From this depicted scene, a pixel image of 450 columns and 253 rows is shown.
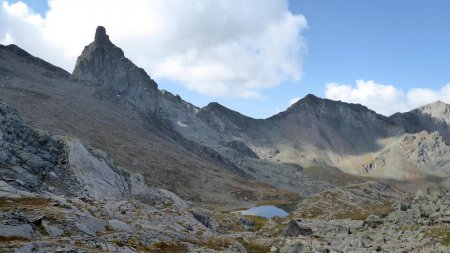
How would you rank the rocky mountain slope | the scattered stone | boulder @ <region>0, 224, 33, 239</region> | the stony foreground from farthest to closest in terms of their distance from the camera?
the scattered stone, the stony foreground, the rocky mountain slope, boulder @ <region>0, 224, 33, 239</region>

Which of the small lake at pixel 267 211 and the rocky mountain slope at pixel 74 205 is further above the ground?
the rocky mountain slope at pixel 74 205

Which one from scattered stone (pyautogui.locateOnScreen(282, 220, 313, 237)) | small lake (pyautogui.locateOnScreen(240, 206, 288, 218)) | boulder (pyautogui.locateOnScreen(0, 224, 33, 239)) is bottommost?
small lake (pyautogui.locateOnScreen(240, 206, 288, 218))

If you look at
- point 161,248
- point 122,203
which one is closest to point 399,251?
point 161,248

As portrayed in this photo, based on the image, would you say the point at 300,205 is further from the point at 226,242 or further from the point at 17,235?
the point at 17,235

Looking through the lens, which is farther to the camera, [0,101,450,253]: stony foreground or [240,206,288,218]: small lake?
[240,206,288,218]: small lake

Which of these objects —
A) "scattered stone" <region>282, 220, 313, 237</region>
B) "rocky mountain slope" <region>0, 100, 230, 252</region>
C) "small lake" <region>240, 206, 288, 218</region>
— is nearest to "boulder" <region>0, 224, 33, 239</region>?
"rocky mountain slope" <region>0, 100, 230, 252</region>

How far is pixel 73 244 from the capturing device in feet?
89.7

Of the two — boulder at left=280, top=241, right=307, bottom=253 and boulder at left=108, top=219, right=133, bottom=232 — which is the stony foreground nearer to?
boulder at left=108, top=219, right=133, bottom=232

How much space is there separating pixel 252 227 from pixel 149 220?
62.5m

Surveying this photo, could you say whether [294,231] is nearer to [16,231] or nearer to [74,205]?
[74,205]

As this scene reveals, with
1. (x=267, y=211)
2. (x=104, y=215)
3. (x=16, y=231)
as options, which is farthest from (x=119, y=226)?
(x=267, y=211)

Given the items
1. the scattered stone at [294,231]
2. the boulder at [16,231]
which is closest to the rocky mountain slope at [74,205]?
the boulder at [16,231]

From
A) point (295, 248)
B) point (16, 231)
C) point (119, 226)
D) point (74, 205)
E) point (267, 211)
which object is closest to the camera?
point (16, 231)

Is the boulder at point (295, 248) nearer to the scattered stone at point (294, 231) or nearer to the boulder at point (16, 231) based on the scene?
the scattered stone at point (294, 231)
